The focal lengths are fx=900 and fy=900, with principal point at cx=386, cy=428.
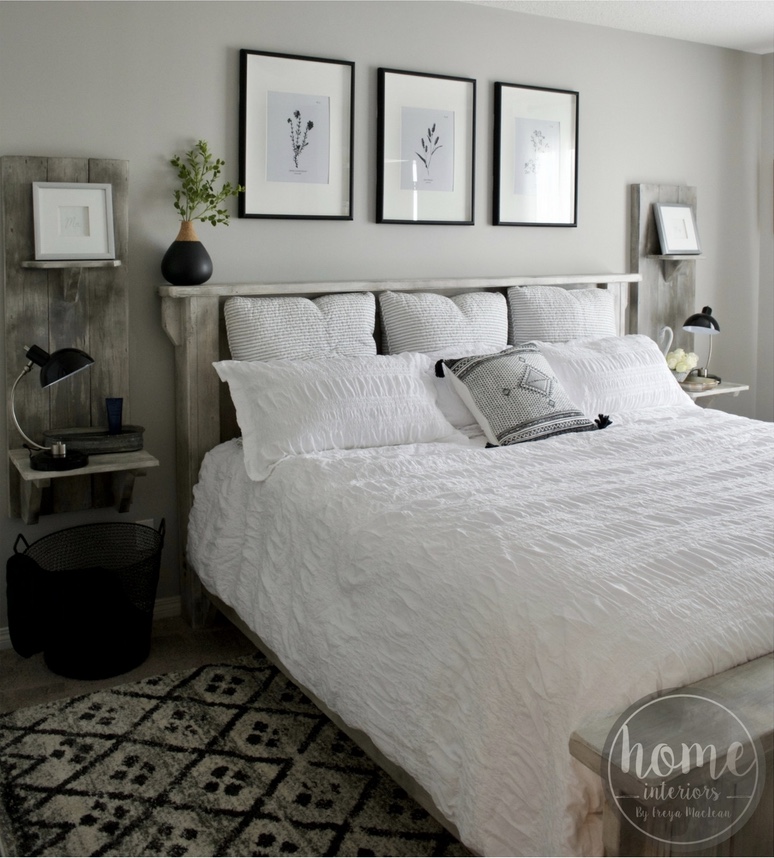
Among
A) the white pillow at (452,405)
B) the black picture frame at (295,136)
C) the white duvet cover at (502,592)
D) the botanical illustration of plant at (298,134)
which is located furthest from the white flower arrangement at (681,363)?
the botanical illustration of plant at (298,134)

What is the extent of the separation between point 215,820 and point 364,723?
1.42 feet

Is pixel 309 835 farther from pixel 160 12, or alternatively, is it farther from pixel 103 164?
pixel 160 12

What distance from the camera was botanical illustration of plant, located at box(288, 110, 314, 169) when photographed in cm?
337

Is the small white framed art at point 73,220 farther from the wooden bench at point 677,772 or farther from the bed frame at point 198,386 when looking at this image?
the wooden bench at point 677,772

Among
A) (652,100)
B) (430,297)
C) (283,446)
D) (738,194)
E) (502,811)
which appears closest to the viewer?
(502,811)

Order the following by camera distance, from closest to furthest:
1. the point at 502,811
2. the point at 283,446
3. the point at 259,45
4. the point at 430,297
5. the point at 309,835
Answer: the point at 502,811, the point at 309,835, the point at 283,446, the point at 259,45, the point at 430,297

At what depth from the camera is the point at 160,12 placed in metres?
3.09

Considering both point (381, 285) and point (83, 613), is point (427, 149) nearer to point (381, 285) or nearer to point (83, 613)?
point (381, 285)

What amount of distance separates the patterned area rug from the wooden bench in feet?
2.30

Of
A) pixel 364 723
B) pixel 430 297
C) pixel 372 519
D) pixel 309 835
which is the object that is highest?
pixel 430 297

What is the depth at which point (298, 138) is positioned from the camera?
338 cm

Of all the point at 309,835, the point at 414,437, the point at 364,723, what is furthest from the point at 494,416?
the point at 309,835

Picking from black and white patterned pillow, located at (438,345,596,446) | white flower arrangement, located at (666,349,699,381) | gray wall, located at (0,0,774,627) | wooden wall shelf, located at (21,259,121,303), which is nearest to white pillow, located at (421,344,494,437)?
black and white patterned pillow, located at (438,345,596,446)

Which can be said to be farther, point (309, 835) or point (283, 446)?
point (283, 446)
